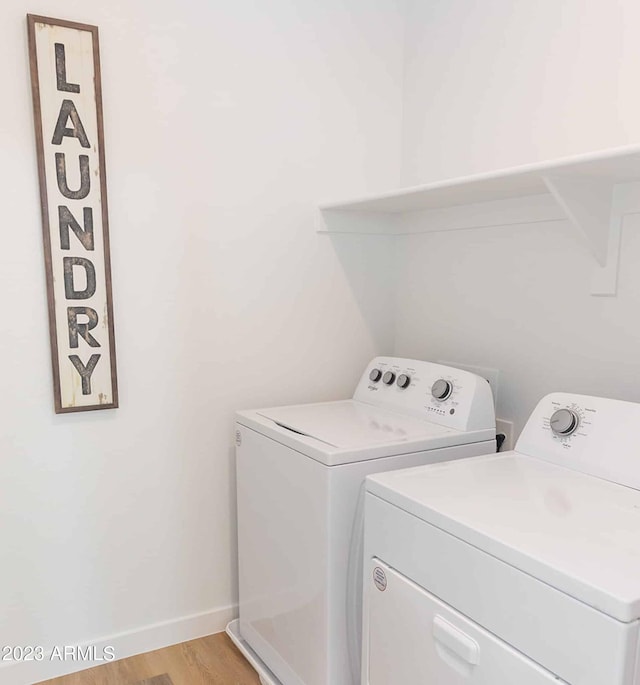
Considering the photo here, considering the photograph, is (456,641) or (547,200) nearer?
(456,641)

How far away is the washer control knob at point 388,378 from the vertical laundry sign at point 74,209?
32.5 inches

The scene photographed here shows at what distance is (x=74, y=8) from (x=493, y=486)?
1.60m

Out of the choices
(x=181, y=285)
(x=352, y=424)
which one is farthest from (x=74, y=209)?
(x=352, y=424)

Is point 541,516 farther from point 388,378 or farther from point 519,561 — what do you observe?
point 388,378

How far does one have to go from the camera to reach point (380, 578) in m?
1.21

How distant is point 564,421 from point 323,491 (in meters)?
0.58

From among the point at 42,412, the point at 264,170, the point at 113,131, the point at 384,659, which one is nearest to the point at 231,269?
the point at 264,170

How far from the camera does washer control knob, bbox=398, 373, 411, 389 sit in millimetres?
1786

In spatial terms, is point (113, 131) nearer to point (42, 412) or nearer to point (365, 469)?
point (42, 412)

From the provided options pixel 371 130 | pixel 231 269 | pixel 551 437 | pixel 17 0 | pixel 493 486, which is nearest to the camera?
pixel 493 486

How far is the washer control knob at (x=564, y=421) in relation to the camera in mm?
1322

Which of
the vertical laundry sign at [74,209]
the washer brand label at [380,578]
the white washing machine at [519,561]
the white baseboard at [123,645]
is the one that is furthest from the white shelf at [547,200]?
the white baseboard at [123,645]

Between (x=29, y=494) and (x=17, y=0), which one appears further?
(x=29, y=494)

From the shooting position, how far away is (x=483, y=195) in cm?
166
